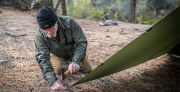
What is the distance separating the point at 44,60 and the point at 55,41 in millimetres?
327

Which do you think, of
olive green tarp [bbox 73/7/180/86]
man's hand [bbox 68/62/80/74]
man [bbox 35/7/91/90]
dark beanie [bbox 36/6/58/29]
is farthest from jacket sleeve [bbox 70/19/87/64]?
dark beanie [bbox 36/6/58/29]

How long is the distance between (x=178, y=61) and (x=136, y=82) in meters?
1.43

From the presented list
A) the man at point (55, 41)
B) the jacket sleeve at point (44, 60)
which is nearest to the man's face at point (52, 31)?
the man at point (55, 41)

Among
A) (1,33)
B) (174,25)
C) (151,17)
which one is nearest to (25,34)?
(1,33)

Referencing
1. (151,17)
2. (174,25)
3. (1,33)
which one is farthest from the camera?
(151,17)

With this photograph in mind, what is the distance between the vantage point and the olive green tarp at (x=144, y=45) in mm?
3496

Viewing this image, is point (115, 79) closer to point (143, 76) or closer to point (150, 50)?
point (143, 76)

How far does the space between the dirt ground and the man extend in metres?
0.70

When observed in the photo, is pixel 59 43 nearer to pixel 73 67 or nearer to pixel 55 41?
pixel 55 41

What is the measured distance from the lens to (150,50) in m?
4.10

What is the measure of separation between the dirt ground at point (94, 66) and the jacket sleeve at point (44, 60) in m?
0.76

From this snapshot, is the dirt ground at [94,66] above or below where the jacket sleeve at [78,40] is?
below

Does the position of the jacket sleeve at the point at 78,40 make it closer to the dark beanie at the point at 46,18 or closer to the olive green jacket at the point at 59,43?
the olive green jacket at the point at 59,43

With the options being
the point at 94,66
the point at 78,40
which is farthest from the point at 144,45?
the point at 94,66
